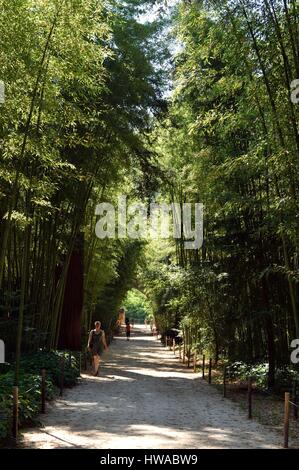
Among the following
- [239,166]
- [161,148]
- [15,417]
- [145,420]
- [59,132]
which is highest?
[161,148]

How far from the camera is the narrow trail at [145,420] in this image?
5266 millimetres

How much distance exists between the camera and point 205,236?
1173 cm

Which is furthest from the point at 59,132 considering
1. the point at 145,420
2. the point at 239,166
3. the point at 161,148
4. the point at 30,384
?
the point at 161,148

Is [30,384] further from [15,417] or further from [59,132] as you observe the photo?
[59,132]

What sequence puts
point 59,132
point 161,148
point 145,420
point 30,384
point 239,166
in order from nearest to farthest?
1. point 145,420
2. point 239,166
3. point 30,384
4. point 59,132
5. point 161,148

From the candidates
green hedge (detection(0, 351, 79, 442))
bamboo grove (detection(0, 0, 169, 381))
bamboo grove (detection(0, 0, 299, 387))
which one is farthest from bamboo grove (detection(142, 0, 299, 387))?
green hedge (detection(0, 351, 79, 442))

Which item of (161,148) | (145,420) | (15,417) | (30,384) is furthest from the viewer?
(161,148)

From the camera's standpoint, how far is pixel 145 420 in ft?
21.2

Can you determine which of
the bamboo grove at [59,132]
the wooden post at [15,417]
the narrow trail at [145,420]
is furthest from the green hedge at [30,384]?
the bamboo grove at [59,132]

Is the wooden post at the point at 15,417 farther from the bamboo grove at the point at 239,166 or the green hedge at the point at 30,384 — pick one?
the bamboo grove at the point at 239,166

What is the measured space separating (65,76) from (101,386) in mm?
5728

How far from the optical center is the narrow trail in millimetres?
5266

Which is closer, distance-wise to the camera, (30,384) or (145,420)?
(145,420)

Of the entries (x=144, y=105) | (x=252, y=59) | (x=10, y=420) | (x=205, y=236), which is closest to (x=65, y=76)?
(x=252, y=59)
